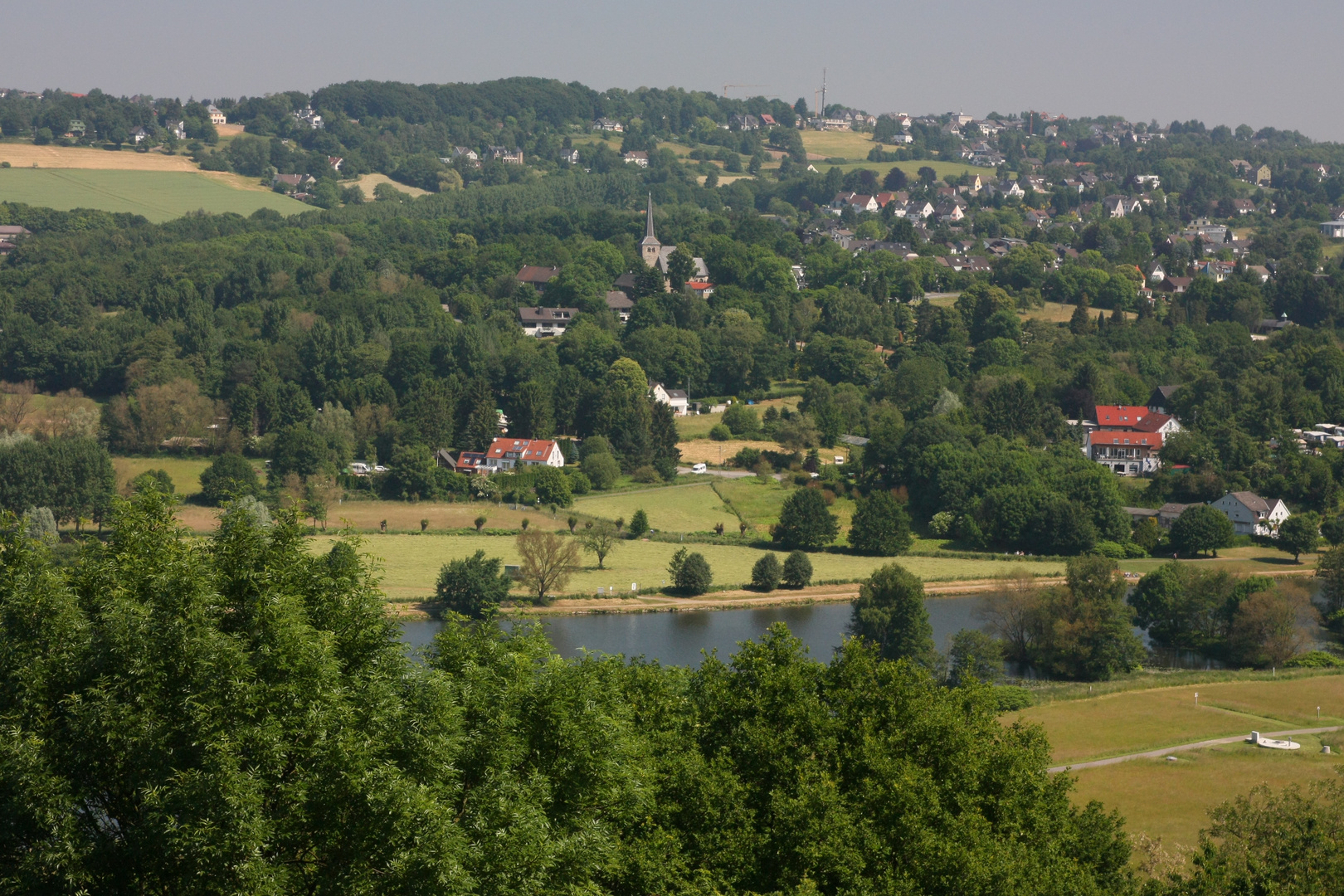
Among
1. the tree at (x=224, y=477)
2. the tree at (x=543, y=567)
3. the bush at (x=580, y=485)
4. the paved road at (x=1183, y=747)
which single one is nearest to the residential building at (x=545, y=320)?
the bush at (x=580, y=485)

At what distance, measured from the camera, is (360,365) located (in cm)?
5806

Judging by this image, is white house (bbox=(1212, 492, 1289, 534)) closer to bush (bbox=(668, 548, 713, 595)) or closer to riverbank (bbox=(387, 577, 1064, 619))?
riverbank (bbox=(387, 577, 1064, 619))

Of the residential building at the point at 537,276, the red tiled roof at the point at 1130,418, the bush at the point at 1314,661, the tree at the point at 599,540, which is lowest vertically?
the tree at the point at 599,540

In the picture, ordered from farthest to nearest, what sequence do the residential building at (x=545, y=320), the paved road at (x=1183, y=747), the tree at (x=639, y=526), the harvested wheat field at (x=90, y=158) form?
the harvested wheat field at (x=90, y=158) → the residential building at (x=545, y=320) → the tree at (x=639, y=526) → the paved road at (x=1183, y=747)

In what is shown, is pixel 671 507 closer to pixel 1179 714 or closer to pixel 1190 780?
pixel 1179 714

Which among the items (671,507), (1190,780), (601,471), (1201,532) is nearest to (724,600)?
(671,507)

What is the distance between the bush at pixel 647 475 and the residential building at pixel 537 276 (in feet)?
89.2

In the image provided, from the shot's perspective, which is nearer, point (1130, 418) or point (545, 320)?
point (1130, 418)

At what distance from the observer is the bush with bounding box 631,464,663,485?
4919 cm

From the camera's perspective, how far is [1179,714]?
2677 cm

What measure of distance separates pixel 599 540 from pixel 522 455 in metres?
10.6

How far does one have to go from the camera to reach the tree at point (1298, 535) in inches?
1633

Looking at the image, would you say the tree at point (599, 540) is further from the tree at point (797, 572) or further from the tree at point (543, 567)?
the tree at point (797, 572)

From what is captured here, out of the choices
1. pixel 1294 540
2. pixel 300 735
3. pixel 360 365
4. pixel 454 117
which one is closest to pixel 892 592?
pixel 1294 540
